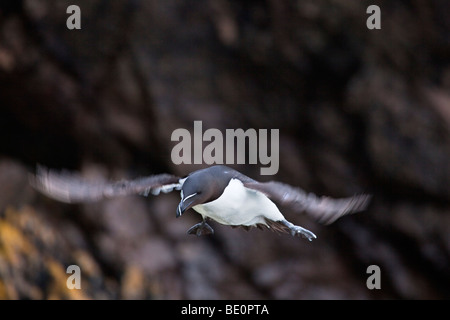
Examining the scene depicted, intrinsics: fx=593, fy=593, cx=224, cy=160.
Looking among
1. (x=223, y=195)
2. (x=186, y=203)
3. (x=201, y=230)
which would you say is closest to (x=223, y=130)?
(x=201, y=230)

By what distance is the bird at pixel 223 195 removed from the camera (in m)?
1.02

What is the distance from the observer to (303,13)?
2482 mm

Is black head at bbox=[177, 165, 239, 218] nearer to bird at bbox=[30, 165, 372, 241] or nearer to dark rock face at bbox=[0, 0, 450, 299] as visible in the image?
bird at bbox=[30, 165, 372, 241]

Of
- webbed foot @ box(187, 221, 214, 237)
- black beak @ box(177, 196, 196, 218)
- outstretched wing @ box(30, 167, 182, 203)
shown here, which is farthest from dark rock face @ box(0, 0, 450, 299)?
black beak @ box(177, 196, 196, 218)

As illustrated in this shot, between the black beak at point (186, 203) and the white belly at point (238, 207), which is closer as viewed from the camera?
the black beak at point (186, 203)

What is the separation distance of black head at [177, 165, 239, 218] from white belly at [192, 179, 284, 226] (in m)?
0.02

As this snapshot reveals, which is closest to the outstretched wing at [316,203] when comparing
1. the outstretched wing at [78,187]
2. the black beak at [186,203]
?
the black beak at [186,203]

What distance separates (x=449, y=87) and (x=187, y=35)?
44.3 inches

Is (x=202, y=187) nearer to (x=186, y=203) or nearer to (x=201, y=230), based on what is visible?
(x=186, y=203)

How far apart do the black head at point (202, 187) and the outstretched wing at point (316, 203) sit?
94 millimetres

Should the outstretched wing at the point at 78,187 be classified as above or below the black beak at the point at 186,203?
above

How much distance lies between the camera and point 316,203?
A: 1035 millimetres

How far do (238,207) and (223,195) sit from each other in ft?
0.13

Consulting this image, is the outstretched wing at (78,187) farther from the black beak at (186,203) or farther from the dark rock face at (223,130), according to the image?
the dark rock face at (223,130)
